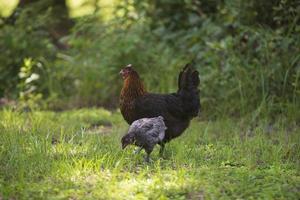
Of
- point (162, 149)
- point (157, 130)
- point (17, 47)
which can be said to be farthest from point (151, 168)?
point (17, 47)

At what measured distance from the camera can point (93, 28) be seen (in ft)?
38.5

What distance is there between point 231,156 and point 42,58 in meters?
6.35

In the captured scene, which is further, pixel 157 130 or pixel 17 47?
pixel 17 47

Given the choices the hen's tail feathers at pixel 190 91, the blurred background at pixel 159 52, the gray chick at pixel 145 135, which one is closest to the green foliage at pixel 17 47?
the blurred background at pixel 159 52

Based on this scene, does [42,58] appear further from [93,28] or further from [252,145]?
[252,145]

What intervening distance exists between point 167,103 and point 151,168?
1361mm

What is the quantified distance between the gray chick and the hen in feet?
1.01

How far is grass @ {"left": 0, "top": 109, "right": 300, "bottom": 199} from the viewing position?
502cm

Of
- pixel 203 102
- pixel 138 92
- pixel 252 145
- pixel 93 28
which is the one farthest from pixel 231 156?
pixel 93 28

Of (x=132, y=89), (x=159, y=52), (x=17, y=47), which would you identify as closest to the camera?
(x=132, y=89)

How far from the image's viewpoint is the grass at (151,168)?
5.02 m

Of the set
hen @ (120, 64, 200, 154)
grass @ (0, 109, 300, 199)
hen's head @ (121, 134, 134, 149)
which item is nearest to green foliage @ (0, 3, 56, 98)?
grass @ (0, 109, 300, 199)

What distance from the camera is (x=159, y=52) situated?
1145cm

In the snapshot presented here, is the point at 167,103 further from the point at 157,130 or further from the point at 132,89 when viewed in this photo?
the point at 157,130
